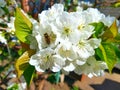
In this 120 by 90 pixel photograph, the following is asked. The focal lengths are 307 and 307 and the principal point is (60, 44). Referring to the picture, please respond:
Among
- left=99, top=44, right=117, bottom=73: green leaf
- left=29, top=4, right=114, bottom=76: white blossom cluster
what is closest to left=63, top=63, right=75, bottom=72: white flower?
left=29, top=4, right=114, bottom=76: white blossom cluster

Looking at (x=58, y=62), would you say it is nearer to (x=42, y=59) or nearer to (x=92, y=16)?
(x=42, y=59)

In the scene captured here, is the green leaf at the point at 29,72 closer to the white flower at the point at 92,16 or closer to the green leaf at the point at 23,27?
the green leaf at the point at 23,27

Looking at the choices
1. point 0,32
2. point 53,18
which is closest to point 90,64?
point 53,18

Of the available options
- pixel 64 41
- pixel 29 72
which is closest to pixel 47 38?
pixel 64 41

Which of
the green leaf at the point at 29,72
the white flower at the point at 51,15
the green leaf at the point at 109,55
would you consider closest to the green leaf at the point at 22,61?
the green leaf at the point at 29,72

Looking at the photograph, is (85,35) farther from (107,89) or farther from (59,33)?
(107,89)
